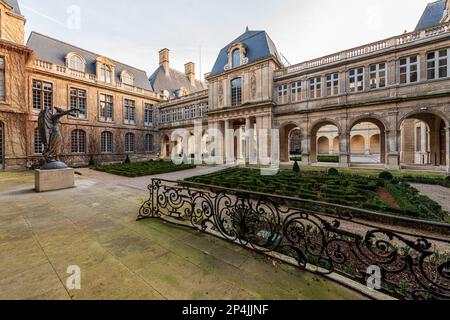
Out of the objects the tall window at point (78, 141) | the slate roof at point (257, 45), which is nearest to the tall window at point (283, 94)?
the slate roof at point (257, 45)

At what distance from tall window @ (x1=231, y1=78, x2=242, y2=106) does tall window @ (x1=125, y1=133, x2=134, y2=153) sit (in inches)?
595

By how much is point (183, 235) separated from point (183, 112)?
985 inches

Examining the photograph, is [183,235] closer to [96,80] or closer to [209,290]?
[209,290]

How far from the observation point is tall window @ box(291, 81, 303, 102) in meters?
17.8

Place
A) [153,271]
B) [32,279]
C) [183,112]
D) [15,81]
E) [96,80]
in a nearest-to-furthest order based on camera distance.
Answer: [32,279], [153,271], [15,81], [96,80], [183,112]

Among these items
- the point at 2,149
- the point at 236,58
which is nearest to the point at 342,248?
the point at 236,58

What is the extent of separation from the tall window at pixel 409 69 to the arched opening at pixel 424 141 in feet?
10.1

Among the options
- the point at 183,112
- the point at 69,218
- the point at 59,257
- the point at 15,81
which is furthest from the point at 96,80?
the point at 59,257

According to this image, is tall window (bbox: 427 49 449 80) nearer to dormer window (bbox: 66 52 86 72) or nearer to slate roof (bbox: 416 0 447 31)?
slate roof (bbox: 416 0 447 31)

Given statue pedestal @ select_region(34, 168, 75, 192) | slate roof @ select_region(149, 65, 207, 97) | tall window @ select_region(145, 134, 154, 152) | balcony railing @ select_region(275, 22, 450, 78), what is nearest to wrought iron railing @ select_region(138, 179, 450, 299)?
statue pedestal @ select_region(34, 168, 75, 192)

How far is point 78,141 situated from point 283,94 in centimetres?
2293

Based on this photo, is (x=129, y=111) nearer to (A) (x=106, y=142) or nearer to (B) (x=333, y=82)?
(A) (x=106, y=142)

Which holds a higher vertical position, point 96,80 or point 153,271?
point 96,80

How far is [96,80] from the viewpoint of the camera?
22.0m
